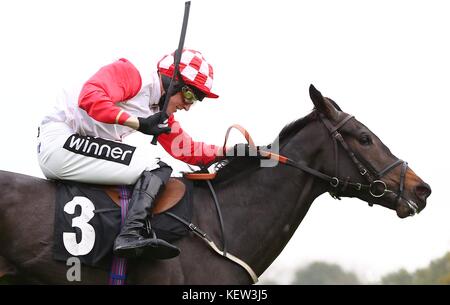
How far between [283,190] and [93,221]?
163cm

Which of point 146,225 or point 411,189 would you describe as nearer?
point 146,225

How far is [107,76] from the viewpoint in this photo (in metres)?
5.62

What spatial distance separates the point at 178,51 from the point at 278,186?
139cm

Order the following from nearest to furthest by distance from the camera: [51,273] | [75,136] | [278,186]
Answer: [51,273] < [75,136] < [278,186]

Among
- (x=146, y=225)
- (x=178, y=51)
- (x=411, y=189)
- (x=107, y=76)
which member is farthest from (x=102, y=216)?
(x=411, y=189)

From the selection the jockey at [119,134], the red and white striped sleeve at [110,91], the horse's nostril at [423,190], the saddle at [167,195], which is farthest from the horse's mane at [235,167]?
the horse's nostril at [423,190]

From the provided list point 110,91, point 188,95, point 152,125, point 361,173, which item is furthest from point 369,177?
point 110,91

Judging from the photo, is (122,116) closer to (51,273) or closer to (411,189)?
(51,273)

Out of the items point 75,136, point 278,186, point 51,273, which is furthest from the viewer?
point 278,186

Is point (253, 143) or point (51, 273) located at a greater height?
point (253, 143)

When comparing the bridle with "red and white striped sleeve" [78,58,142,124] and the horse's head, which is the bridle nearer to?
the horse's head

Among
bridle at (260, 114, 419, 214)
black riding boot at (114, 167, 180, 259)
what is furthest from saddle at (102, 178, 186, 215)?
bridle at (260, 114, 419, 214)

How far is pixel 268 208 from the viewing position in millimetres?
6102
